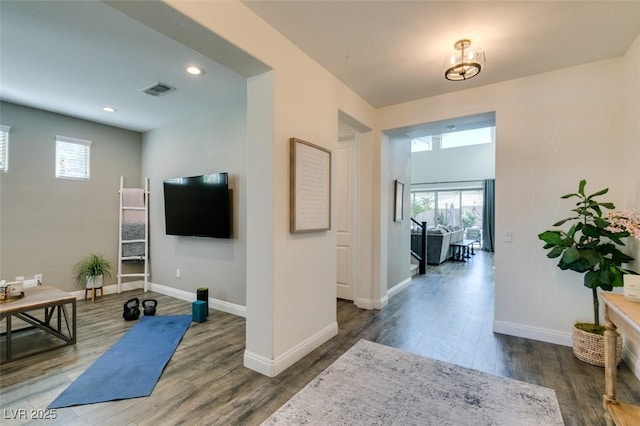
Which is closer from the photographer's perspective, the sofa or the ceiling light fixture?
the ceiling light fixture

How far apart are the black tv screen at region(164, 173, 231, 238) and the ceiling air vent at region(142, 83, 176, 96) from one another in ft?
3.75

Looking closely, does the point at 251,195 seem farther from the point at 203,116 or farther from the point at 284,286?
the point at 203,116

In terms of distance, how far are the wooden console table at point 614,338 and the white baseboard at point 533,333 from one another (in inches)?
→ 48.6

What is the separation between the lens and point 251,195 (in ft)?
8.12

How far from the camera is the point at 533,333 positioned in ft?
10.0

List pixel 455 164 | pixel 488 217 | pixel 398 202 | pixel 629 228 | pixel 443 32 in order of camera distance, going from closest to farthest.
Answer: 1. pixel 629 228
2. pixel 443 32
3. pixel 398 202
4. pixel 488 217
5. pixel 455 164

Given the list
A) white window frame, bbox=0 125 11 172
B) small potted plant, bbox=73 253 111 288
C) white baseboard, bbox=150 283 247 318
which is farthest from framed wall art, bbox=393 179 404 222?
white window frame, bbox=0 125 11 172

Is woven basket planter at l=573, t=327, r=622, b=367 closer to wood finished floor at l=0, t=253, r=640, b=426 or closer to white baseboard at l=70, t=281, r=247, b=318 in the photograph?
wood finished floor at l=0, t=253, r=640, b=426

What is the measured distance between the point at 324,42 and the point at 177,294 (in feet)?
13.8

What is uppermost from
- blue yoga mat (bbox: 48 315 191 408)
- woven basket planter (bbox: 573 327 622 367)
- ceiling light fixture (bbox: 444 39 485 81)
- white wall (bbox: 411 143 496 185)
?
white wall (bbox: 411 143 496 185)

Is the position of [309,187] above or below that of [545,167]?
below

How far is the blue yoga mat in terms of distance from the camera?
2.10 m

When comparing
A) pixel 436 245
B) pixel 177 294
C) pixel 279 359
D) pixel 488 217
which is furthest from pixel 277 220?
pixel 488 217

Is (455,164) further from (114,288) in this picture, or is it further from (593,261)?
(114,288)
